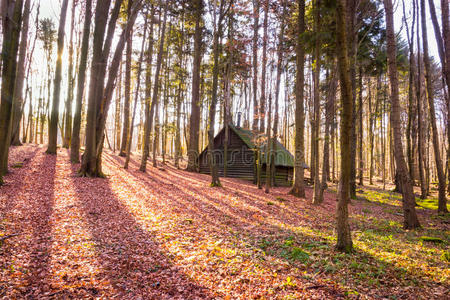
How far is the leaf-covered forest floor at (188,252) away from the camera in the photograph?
13.0 feet

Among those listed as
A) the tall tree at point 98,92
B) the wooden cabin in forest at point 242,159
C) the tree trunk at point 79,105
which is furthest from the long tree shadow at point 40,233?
the wooden cabin in forest at point 242,159

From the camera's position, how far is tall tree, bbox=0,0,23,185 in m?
7.95

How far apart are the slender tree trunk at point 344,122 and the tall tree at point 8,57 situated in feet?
32.6

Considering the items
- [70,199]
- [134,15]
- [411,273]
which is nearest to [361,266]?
[411,273]

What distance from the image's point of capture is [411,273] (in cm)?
455

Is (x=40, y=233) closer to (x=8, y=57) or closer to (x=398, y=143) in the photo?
(x=8, y=57)

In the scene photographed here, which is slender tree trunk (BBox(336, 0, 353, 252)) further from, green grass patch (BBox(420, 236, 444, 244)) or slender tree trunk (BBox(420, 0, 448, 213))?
slender tree trunk (BBox(420, 0, 448, 213))

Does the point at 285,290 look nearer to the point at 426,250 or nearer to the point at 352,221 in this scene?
the point at 426,250

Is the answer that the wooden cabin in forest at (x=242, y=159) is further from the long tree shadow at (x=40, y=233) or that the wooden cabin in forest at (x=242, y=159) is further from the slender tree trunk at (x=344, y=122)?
the slender tree trunk at (x=344, y=122)

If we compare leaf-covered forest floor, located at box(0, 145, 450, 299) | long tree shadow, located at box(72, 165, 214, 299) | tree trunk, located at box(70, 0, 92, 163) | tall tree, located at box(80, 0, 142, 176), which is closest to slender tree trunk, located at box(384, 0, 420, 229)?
leaf-covered forest floor, located at box(0, 145, 450, 299)

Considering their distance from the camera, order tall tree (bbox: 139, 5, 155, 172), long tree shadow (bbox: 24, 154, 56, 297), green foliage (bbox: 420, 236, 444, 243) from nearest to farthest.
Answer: long tree shadow (bbox: 24, 154, 56, 297) < green foliage (bbox: 420, 236, 444, 243) < tall tree (bbox: 139, 5, 155, 172)

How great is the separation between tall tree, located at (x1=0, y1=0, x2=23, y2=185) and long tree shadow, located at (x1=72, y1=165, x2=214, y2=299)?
3.87m

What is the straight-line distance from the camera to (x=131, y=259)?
16.1 ft

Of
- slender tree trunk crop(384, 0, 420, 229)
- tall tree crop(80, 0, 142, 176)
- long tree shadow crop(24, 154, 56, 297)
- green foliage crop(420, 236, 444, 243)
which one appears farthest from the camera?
tall tree crop(80, 0, 142, 176)
